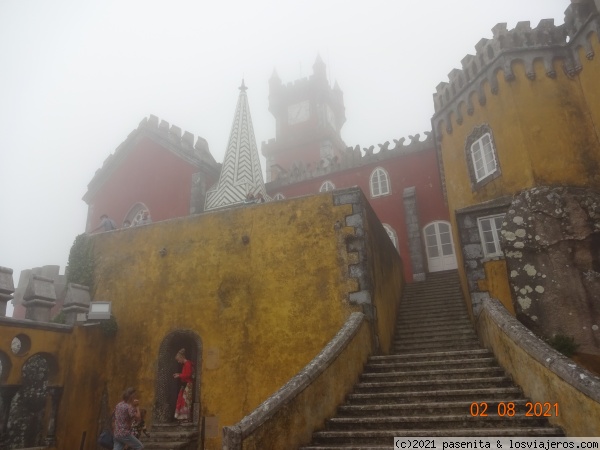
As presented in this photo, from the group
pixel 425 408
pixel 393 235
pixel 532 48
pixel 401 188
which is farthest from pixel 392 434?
pixel 401 188

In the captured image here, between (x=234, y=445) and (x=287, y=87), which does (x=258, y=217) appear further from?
(x=287, y=87)

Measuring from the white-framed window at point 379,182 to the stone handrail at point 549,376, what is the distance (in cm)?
1296

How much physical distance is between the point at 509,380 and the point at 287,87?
1315 inches

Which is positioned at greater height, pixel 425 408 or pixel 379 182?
pixel 379 182

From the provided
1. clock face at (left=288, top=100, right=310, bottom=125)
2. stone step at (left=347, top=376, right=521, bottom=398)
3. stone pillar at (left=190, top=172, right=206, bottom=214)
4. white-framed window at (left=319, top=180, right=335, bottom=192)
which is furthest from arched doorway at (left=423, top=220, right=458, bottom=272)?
clock face at (left=288, top=100, right=310, bottom=125)

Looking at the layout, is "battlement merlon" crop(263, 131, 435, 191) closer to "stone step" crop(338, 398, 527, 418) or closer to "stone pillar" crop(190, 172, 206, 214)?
"stone pillar" crop(190, 172, 206, 214)

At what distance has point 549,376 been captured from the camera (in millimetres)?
4785

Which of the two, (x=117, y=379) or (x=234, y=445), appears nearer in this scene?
(x=234, y=445)

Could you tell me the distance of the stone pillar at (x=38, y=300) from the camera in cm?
904

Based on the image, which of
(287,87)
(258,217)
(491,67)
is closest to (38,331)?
(258,217)

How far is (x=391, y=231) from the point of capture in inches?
731

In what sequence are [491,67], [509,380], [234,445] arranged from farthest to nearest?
[491,67], [509,380], [234,445]

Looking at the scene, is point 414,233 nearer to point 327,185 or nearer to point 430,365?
point 327,185

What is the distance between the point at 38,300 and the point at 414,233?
13.6m
